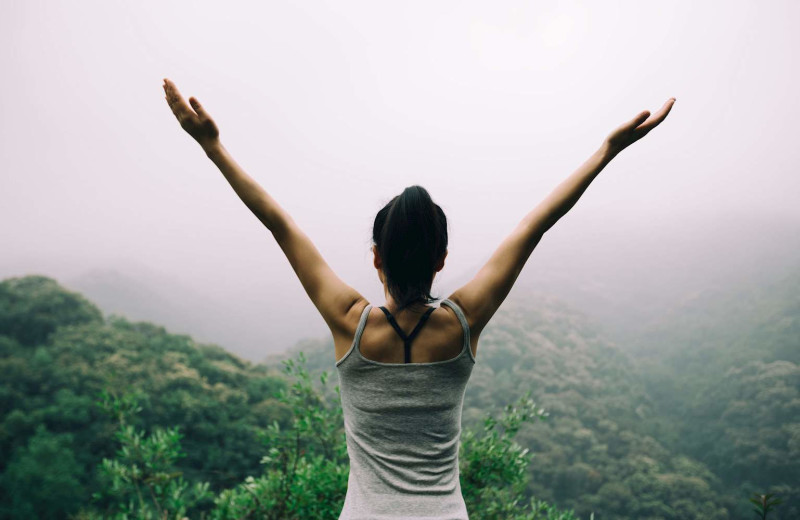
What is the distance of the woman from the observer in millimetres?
1178

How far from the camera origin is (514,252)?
50.8 inches

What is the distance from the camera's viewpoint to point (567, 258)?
7881cm

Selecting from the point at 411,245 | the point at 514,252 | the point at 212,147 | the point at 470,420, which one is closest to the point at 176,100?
the point at 212,147

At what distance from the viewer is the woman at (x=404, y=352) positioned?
1178mm

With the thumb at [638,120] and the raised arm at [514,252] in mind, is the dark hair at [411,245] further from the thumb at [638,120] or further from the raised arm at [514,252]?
the thumb at [638,120]

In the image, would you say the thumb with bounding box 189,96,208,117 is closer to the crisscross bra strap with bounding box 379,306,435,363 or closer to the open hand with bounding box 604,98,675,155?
the crisscross bra strap with bounding box 379,306,435,363

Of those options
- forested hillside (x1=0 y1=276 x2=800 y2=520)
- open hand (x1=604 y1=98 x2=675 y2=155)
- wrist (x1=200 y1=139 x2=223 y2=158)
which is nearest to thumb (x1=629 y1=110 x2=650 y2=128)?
open hand (x1=604 y1=98 x2=675 y2=155)

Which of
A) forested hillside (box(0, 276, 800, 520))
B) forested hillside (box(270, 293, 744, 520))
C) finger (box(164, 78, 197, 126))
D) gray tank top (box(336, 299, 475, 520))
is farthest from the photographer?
forested hillside (box(270, 293, 744, 520))

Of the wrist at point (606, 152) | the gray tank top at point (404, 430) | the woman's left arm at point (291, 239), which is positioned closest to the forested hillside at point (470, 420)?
the gray tank top at point (404, 430)

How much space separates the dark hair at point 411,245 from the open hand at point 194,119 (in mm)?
611

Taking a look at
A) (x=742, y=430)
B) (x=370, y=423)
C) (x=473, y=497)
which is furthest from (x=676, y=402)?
(x=370, y=423)

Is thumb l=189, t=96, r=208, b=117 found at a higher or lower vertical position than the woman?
higher

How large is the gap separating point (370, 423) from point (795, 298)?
166 ft

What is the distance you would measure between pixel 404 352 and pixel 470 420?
26.1 m
